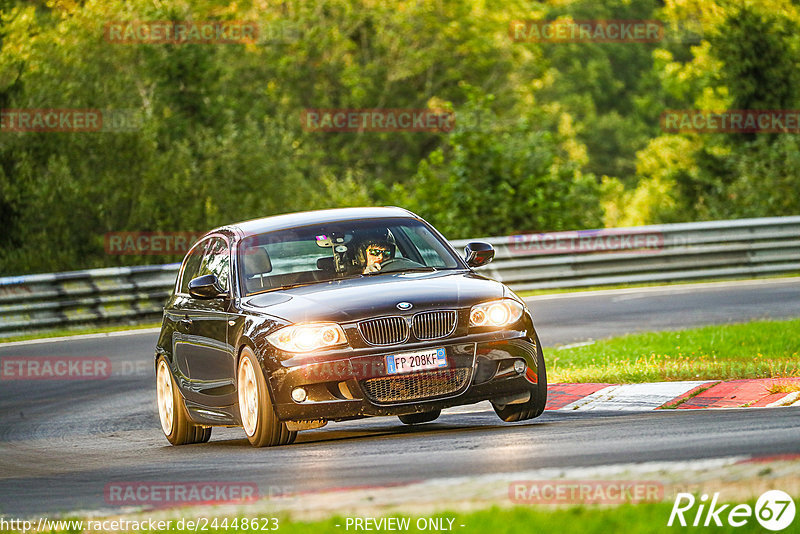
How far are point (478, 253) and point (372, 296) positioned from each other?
1.51 m

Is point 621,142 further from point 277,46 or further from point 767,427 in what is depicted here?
point 767,427

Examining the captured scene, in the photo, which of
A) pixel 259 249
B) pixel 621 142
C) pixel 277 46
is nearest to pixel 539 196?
pixel 259 249

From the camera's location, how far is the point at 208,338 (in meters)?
11.0

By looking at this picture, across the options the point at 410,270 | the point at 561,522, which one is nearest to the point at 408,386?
the point at 410,270

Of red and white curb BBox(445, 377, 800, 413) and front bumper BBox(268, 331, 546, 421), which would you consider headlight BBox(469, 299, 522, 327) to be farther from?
red and white curb BBox(445, 377, 800, 413)

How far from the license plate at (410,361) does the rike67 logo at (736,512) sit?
3816 mm

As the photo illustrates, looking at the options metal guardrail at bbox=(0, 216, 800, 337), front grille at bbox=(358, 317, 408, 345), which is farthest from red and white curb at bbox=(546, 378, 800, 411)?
metal guardrail at bbox=(0, 216, 800, 337)

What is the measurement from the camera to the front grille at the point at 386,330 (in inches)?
379

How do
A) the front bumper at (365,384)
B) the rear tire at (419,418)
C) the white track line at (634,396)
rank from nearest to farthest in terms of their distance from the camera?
1. the front bumper at (365,384)
2. the white track line at (634,396)
3. the rear tire at (419,418)

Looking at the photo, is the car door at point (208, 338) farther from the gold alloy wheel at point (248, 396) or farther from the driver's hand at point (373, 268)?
the driver's hand at point (373, 268)

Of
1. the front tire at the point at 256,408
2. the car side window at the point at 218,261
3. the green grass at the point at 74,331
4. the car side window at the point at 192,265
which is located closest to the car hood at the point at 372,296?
the front tire at the point at 256,408

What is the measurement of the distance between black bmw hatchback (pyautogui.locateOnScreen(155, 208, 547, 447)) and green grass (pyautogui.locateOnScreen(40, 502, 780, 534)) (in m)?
3.40

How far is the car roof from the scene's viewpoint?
11.2m

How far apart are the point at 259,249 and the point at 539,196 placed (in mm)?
18009
